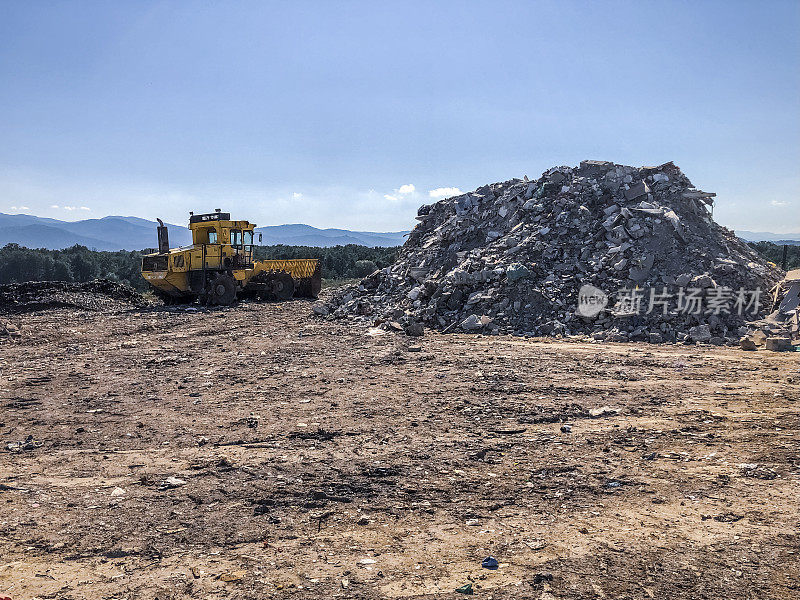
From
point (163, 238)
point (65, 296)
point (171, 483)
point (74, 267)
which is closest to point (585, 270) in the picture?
point (171, 483)

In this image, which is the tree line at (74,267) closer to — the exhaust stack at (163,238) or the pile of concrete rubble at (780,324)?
the exhaust stack at (163,238)

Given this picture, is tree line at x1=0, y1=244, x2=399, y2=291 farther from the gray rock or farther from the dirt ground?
the dirt ground

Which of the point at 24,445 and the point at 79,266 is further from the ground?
the point at 79,266

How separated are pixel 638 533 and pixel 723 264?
10.8m

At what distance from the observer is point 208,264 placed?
17.4 m

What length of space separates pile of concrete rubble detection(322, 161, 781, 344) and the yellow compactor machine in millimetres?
3790

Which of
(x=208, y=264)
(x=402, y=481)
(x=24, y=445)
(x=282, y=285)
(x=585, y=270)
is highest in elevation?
(x=585, y=270)

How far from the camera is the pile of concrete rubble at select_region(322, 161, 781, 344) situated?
11711 millimetres

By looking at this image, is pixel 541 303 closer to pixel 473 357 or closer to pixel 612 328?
pixel 612 328

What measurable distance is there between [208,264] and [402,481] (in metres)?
14.6

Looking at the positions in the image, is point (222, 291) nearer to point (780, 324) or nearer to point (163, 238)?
point (163, 238)

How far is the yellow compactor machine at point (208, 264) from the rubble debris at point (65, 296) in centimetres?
198

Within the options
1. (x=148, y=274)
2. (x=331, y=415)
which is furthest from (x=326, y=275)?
(x=331, y=415)

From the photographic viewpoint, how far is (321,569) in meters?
3.16
